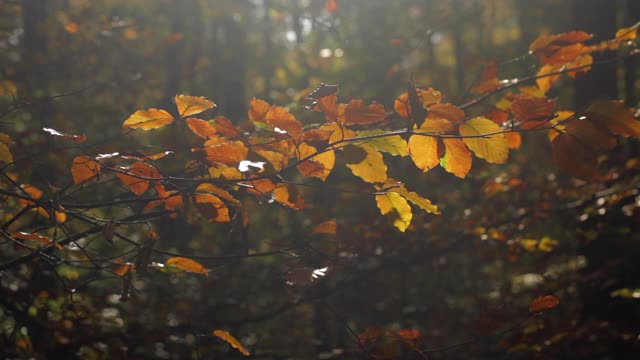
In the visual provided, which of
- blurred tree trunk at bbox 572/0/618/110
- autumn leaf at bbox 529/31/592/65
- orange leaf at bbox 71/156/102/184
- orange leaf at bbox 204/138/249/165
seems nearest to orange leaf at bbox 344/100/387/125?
orange leaf at bbox 204/138/249/165

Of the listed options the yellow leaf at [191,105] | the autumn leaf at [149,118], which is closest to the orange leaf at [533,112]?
the yellow leaf at [191,105]

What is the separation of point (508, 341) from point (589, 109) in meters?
1.81

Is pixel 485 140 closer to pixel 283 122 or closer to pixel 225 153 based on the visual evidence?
pixel 283 122

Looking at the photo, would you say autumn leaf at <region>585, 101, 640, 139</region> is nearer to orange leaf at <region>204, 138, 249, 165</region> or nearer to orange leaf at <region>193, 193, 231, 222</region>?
orange leaf at <region>204, 138, 249, 165</region>

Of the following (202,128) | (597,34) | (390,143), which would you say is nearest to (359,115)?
(390,143)

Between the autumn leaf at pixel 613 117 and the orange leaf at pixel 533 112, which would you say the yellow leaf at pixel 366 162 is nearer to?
the orange leaf at pixel 533 112

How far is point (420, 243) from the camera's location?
14.4 feet

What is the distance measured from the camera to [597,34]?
3.89 metres

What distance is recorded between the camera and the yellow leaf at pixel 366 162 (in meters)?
1.51

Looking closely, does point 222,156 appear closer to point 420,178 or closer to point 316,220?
point 316,220

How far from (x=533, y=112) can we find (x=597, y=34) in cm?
283

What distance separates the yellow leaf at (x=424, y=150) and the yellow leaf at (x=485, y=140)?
0.08 meters

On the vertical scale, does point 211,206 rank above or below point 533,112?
below

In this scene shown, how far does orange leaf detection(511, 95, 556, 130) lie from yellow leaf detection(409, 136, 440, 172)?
210 mm
